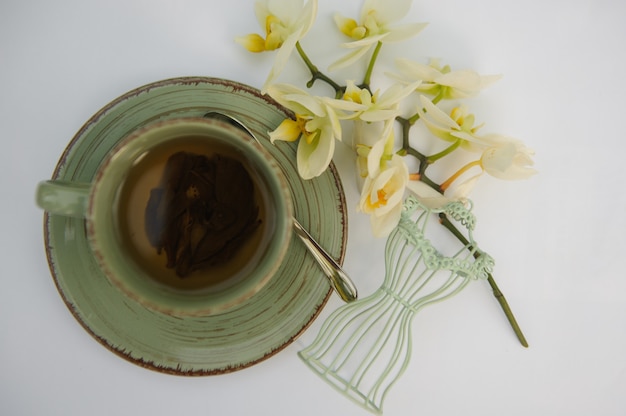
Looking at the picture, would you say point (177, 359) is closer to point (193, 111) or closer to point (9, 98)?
point (193, 111)

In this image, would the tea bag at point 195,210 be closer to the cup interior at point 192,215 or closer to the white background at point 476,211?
the cup interior at point 192,215

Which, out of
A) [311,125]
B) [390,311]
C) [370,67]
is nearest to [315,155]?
[311,125]

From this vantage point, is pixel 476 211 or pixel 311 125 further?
pixel 476 211

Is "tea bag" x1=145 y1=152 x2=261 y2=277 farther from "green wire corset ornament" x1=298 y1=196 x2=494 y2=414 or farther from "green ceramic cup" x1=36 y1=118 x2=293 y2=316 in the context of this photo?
"green wire corset ornament" x1=298 y1=196 x2=494 y2=414

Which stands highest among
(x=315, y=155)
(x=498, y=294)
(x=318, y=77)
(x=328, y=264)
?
(x=318, y=77)

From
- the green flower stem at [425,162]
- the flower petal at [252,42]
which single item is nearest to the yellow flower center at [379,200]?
the green flower stem at [425,162]

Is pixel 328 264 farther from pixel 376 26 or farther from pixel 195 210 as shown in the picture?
pixel 376 26

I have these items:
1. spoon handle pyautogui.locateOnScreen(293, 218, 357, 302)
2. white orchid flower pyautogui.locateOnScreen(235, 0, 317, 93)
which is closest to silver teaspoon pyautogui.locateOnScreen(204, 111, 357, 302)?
spoon handle pyautogui.locateOnScreen(293, 218, 357, 302)

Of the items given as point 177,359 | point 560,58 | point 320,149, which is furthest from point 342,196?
point 560,58
